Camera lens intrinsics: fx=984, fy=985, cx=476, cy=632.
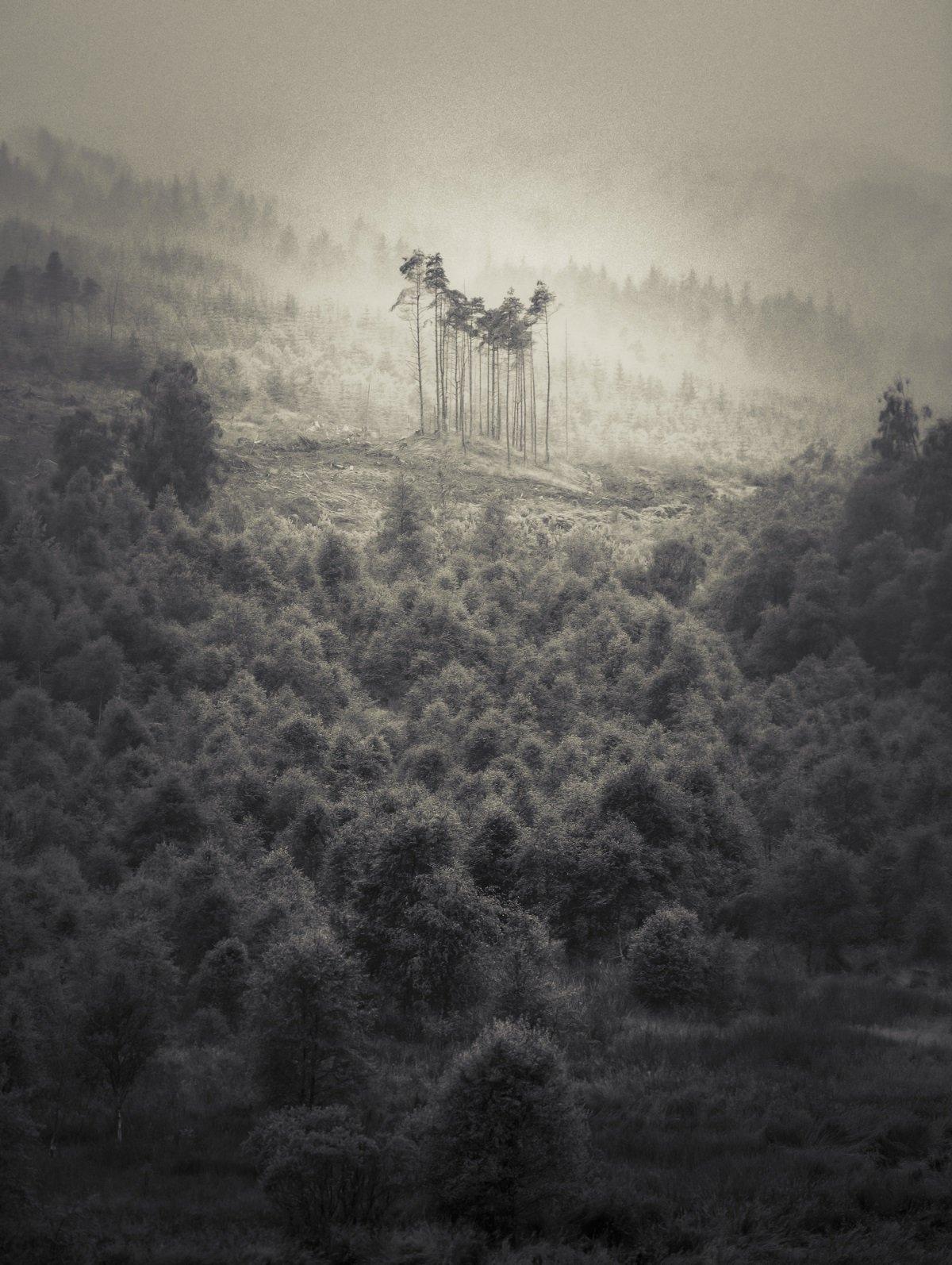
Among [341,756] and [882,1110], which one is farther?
[341,756]

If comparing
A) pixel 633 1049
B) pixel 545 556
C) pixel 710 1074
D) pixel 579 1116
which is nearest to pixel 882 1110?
pixel 710 1074

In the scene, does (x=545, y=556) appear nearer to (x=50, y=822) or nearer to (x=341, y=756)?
(x=341, y=756)

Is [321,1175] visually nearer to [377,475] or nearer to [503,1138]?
[503,1138]

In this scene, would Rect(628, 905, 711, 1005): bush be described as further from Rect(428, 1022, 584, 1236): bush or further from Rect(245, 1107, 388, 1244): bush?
Rect(245, 1107, 388, 1244): bush

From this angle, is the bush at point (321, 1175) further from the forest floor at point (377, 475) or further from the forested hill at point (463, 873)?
the forest floor at point (377, 475)

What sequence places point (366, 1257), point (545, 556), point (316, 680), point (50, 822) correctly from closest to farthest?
point (366, 1257) < point (50, 822) < point (316, 680) < point (545, 556)

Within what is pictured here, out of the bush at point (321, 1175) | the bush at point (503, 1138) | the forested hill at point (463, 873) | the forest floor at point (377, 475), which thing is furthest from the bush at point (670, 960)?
the forest floor at point (377, 475)
